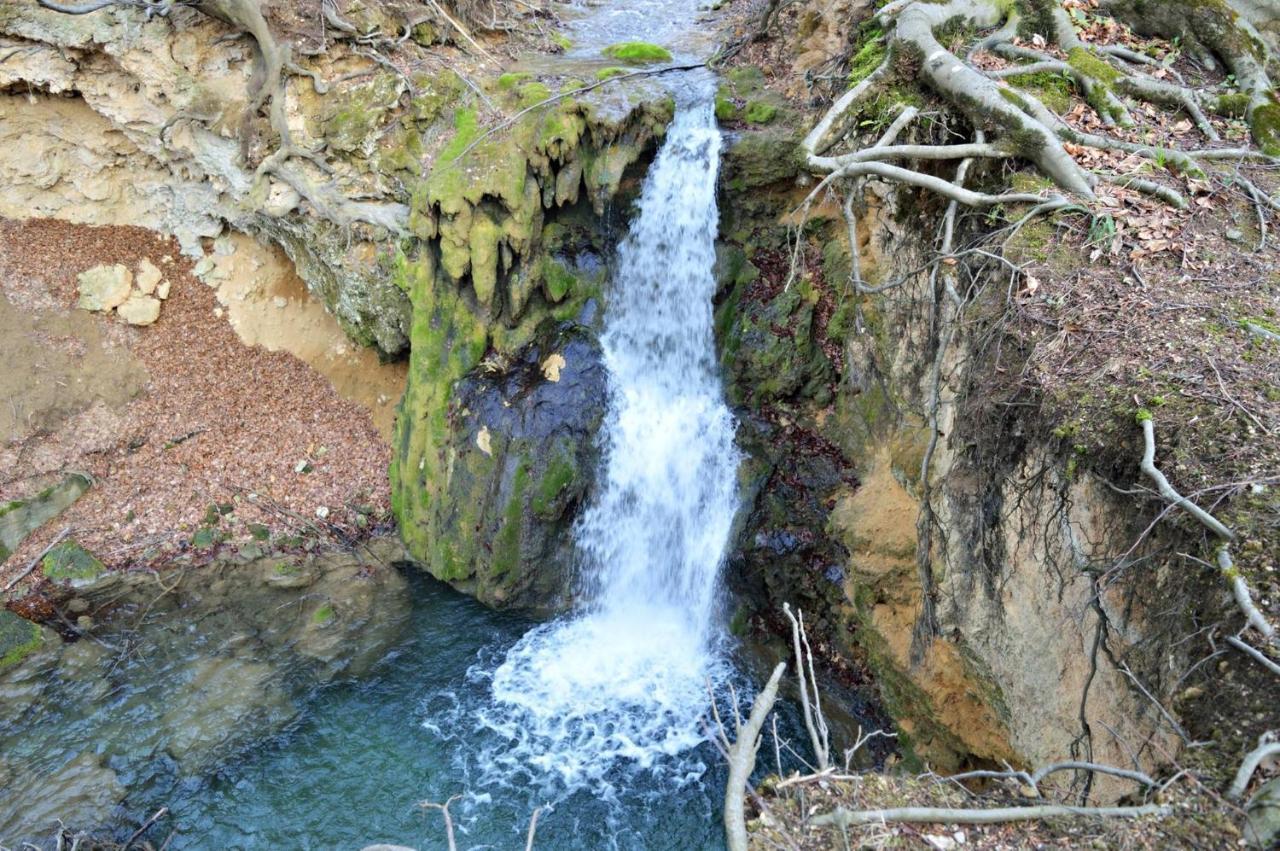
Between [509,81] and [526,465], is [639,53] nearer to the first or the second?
[509,81]

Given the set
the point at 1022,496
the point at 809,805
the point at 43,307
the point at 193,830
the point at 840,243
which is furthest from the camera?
the point at 43,307

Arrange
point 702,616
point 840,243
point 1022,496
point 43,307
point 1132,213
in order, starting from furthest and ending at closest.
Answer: point 43,307
point 702,616
point 840,243
point 1132,213
point 1022,496

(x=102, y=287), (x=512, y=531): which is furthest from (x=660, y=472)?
(x=102, y=287)

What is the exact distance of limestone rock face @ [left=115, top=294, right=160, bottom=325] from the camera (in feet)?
36.1

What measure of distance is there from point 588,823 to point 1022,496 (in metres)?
4.76

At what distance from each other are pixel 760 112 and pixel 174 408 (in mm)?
9175

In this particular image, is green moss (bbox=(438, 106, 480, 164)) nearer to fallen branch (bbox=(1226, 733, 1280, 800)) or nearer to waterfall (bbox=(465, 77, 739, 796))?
waterfall (bbox=(465, 77, 739, 796))

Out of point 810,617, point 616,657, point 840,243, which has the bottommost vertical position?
point 616,657

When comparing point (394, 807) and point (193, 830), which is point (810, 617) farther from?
point (193, 830)

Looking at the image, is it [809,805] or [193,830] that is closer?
[809,805]

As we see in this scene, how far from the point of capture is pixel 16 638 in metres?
8.20

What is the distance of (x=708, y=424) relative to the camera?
9.14 meters

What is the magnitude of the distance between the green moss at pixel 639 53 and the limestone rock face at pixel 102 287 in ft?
26.4

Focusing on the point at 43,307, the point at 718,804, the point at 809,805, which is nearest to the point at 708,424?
the point at 718,804
